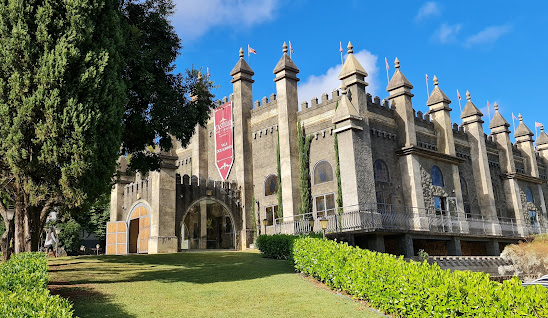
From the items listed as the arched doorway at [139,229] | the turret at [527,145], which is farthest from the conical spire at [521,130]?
the arched doorway at [139,229]

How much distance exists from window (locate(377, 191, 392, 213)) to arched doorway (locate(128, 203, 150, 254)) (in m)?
13.8

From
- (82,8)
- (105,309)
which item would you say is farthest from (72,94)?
(105,309)

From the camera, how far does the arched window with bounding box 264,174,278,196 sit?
29.1 meters

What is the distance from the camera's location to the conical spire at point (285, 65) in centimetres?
2889

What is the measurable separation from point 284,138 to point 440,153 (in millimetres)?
10446

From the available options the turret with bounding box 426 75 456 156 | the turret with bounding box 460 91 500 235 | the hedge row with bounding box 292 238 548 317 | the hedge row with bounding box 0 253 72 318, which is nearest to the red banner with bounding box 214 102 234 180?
the turret with bounding box 426 75 456 156

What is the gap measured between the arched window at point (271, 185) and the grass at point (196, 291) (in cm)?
1110

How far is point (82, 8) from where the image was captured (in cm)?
1339

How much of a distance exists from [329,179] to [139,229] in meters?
12.2

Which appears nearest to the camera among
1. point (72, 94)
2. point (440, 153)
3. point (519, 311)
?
point (519, 311)

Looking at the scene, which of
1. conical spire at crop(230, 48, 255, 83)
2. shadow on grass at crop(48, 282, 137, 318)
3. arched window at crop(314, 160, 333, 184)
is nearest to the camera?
shadow on grass at crop(48, 282, 137, 318)

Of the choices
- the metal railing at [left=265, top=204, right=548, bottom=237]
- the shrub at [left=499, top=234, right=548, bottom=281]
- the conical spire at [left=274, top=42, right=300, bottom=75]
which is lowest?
the shrub at [left=499, top=234, right=548, bottom=281]

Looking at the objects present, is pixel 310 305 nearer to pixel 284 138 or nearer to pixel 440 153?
pixel 284 138

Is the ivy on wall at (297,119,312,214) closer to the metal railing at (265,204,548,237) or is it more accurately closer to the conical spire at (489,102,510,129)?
the metal railing at (265,204,548,237)
